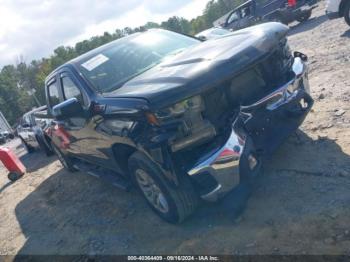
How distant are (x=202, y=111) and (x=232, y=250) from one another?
1260mm

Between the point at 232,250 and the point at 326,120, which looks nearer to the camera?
the point at 232,250

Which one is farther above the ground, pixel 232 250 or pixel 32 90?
pixel 232 250

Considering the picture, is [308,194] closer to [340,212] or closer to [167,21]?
[340,212]

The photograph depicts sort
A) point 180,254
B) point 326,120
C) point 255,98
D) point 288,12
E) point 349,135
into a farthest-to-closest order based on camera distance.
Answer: point 288,12 < point 326,120 < point 349,135 < point 255,98 < point 180,254

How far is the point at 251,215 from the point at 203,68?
1498 millimetres

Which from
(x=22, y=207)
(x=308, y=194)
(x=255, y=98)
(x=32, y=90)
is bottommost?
(x=32, y=90)

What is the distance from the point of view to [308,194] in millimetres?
3537

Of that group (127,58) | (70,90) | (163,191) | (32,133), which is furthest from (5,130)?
(163,191)

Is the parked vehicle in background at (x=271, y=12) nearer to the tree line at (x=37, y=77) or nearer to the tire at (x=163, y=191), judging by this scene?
the tire at (x=163, y=191)

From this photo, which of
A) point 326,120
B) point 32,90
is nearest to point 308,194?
point 326,120

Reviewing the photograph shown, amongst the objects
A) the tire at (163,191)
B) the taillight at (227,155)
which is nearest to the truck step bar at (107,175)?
the tire at (163,191)

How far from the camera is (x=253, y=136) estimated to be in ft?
11.7

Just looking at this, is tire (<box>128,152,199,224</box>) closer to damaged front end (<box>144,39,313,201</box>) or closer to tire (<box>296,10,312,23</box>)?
damaged front end (<box>144,39,313,201</box>)

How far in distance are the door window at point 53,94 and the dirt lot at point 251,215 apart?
→ 1.54 meters
